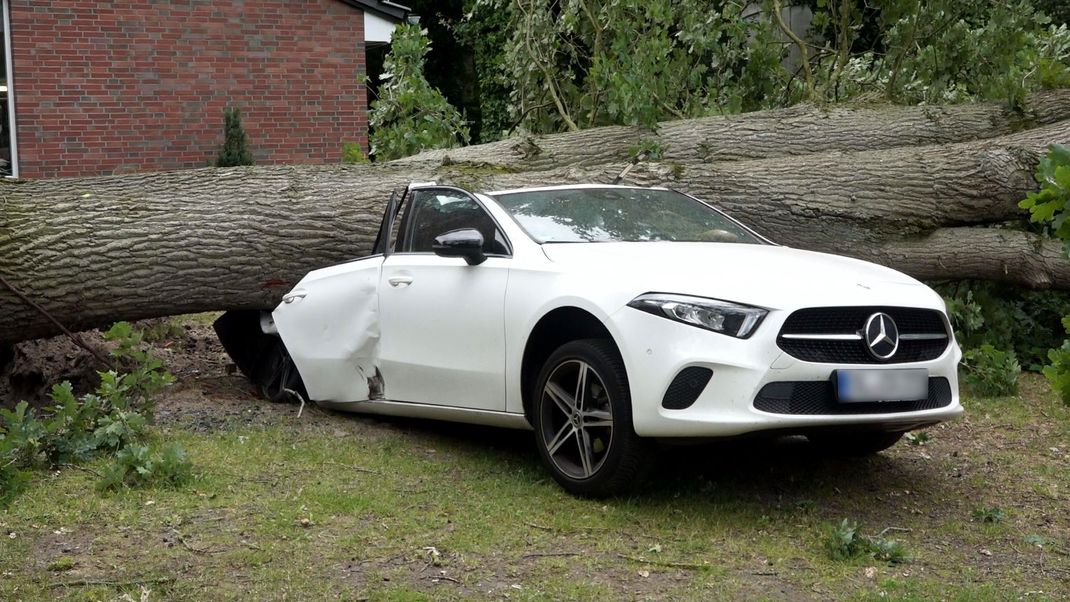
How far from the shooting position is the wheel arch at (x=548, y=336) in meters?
5.76

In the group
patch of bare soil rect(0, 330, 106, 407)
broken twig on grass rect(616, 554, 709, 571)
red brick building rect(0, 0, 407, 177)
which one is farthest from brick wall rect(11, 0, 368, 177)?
broken twig on grass rect(616, 554, 709, 571)

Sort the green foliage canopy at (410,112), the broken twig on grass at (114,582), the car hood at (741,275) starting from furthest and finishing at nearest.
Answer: the green foliage canopy at (410,112), the car hood at (741,275), the broken twig on grass at (114,582)

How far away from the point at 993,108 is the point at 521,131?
403cm

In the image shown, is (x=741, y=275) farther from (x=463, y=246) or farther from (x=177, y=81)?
(x=177, y=81)

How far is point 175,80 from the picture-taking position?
17516 millimetres

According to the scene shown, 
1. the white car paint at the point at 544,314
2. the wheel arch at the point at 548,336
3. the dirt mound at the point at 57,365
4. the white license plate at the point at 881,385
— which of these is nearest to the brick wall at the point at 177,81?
the dirt mound at the point at 57,365

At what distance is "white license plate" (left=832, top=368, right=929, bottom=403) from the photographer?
508 cm

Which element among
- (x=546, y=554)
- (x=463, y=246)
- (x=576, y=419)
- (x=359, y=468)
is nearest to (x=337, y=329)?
(x=359, y=468)

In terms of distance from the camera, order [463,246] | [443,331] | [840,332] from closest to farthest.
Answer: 1. [840,332]
2. [463,246]
3. [443,331]

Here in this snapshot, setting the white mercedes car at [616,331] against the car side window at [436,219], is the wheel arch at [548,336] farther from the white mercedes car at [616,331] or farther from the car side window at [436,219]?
the car side window at [436,219]

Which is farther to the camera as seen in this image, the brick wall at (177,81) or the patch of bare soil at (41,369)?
the brick wall at (177,81)

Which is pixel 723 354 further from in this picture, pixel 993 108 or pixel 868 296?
pixel 993 108

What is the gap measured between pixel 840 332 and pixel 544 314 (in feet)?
4.44

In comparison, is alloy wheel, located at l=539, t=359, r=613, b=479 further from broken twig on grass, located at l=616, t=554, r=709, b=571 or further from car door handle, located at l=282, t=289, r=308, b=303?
car door handle, located at l=282, t=289, r=308, b=303
